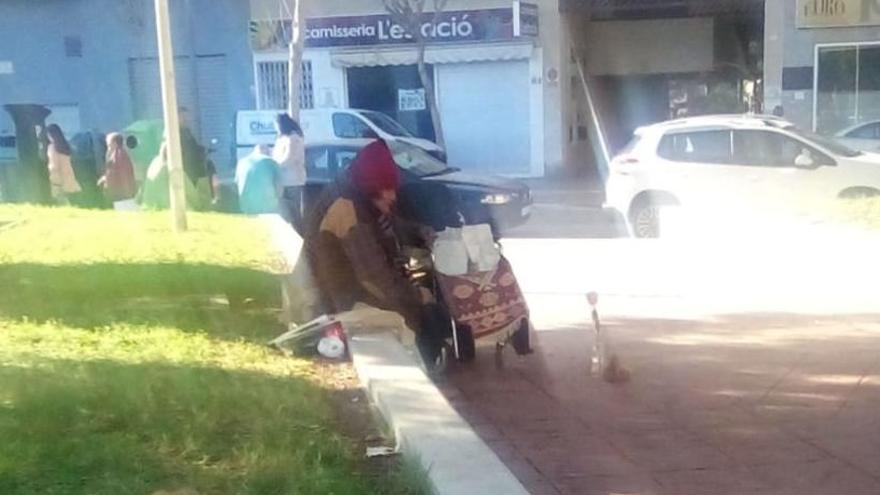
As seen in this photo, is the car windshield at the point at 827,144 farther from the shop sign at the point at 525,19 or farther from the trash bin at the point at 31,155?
the shop sign at the point at 525,19

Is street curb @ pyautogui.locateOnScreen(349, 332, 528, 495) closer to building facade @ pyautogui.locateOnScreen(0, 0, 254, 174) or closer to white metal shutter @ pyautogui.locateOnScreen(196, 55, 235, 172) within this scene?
building facade @ pyautogui.locateOnScreen(0, 0, 254, 174)

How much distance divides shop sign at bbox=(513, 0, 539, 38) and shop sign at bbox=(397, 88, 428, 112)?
2898mm

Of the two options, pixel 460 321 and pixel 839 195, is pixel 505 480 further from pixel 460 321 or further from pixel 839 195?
pixel 839 195

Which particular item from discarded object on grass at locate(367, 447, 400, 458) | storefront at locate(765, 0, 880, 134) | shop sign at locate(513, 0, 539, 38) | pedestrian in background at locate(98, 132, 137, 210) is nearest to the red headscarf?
discarded object on grass at locate(367, 447, 400, 458)

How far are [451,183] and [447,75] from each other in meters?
13.4

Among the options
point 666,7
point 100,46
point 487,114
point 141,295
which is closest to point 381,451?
point 141,295

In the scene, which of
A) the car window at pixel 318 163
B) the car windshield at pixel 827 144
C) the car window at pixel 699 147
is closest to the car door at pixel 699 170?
the car window at pixel 699 147

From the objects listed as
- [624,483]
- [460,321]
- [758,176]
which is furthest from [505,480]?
[758,176]

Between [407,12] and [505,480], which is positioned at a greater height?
[407,12]

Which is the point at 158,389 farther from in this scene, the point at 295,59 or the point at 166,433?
the point at 295,59

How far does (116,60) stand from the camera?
2889 centimetres

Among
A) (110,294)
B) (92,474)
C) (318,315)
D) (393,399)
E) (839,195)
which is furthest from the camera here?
(839,195)

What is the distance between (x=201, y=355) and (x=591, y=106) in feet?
78.5

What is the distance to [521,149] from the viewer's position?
27.4 metres
